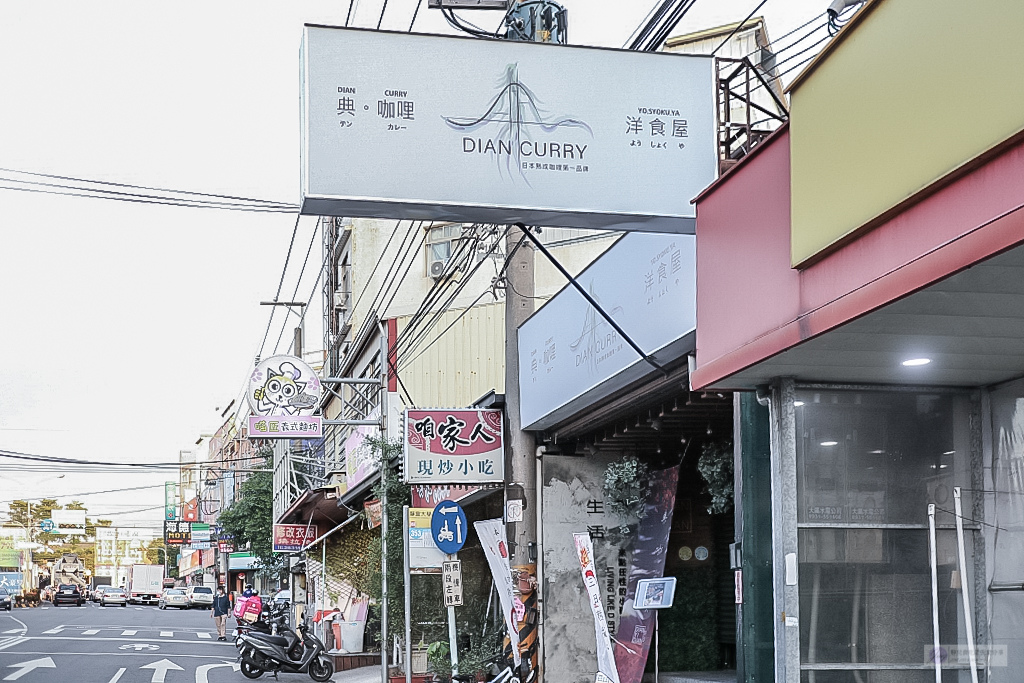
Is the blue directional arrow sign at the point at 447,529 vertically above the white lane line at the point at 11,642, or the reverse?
the blue directional arrow sign at the point at 447,529

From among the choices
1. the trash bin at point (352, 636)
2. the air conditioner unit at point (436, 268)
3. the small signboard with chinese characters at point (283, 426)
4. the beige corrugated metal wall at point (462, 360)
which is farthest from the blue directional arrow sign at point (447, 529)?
the air conditioner unit at point (436, 268)

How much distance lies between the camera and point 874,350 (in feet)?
23.5

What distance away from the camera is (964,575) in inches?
313

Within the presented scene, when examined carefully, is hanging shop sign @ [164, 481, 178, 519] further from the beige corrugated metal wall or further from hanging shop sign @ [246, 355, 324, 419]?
hanging shop sign @ [246, 355, 324, 419]

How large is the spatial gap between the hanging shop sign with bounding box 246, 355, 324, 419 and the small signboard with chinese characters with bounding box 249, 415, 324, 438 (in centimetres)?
15

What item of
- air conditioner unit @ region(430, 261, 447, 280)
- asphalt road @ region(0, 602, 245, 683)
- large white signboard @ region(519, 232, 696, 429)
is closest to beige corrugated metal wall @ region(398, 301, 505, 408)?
air conditioner unit @ region(430, 261, 447, 280)

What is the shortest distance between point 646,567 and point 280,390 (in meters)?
12.3

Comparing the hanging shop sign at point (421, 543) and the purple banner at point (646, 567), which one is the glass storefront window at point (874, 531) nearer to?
the purple banner at point (646, 567)

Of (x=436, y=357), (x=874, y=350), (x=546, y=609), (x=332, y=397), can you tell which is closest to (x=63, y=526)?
(x=332, y=397)

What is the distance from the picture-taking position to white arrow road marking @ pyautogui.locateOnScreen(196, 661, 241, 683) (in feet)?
72.3

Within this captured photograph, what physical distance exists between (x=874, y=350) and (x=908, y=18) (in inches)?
81.6

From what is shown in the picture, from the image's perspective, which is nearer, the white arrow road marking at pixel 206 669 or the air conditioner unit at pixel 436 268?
the white arrow road marking at pixel 206 669

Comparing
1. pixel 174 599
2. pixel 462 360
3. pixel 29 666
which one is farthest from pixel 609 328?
pixel 174 599

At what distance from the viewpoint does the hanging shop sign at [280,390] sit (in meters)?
25.2
